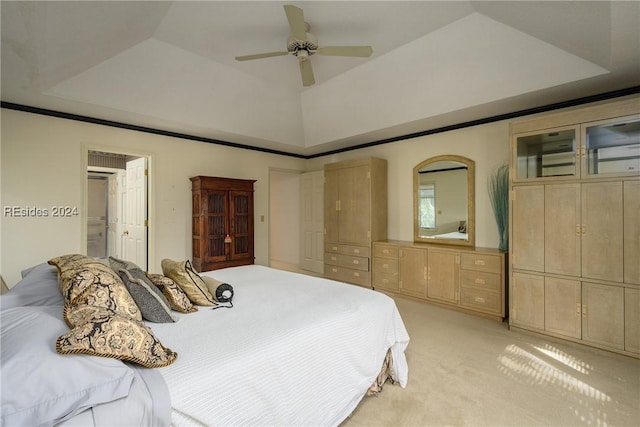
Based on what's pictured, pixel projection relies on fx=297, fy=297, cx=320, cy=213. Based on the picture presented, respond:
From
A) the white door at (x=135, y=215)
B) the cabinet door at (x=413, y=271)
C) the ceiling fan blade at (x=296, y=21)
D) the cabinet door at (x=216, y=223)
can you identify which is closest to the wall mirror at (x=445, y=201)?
the cabinet door at (x=413, y=271)

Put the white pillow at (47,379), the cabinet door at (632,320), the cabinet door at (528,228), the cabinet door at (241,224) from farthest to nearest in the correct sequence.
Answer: the cabinet door at (241,224)
the cabinet door at (528,228)
the cabinet door at (632,320)
the white pillow at (47,379)

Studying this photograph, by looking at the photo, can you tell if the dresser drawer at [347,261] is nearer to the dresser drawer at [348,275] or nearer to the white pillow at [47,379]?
the dresser drawer at [348,275]

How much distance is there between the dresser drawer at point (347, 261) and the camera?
487 cm

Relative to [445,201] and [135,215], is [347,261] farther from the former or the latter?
[135,215]

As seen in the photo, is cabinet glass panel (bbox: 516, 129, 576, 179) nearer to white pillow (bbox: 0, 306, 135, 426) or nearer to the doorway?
white pillow (bbox: 0, 306, 135, 426)

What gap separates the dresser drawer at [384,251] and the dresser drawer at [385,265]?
0.06 m

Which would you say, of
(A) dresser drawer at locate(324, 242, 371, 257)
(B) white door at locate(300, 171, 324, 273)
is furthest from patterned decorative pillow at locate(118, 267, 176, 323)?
(B) white door at locate(300, 171, 324, 273)

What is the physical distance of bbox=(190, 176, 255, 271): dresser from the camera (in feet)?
14.5

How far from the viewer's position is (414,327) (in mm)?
3309

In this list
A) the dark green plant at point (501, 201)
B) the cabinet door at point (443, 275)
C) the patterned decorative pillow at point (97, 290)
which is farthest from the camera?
the cabinet door at point (443, 275)

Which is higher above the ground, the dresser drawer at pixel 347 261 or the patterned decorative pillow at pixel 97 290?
the patterned decorative pillow at pixel 97 290

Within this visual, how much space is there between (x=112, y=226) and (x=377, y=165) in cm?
524

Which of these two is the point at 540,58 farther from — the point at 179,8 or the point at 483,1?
the point at 179,8

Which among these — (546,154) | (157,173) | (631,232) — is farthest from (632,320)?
(157,173)
